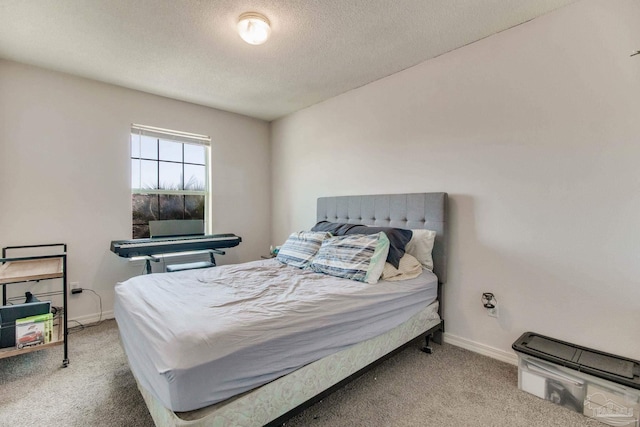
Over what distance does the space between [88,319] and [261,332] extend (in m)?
2.78

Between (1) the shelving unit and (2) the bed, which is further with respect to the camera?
(1) the shelving unit

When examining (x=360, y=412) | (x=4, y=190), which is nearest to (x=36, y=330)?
(x=4, y=190)

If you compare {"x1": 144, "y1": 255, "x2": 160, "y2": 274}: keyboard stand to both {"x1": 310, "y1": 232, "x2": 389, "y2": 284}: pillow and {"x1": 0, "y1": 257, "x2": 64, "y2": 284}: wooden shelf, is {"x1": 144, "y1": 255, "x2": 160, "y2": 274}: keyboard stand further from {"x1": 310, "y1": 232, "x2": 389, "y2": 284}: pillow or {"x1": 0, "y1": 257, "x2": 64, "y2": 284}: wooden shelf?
{"x1": 310, "y1": 232, "x2": 389, "y2": 284}: pillow

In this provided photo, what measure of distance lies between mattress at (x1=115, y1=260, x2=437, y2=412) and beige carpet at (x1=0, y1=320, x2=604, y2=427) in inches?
14.8

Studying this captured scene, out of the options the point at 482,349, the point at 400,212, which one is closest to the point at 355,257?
the point at 400,212

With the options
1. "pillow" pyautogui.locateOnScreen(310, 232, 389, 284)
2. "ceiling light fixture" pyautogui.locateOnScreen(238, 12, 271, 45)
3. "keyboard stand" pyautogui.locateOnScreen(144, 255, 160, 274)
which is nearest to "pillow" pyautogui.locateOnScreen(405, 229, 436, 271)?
"pillow" pyautogui.locateOnScreen(310, 232, 389, 284)

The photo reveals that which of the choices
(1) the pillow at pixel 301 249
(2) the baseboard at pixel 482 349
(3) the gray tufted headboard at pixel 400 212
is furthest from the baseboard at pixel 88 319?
(2) the baseboard at pixel 482 349

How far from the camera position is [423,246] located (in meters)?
2.51

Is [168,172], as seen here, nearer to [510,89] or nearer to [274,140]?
[274,140]

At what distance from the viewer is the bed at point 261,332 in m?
1.20

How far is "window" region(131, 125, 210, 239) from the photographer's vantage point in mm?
3438

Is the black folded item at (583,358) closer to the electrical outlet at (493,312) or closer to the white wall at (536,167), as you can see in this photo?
the white wall at (536,167)

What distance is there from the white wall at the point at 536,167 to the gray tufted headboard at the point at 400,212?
120 mm

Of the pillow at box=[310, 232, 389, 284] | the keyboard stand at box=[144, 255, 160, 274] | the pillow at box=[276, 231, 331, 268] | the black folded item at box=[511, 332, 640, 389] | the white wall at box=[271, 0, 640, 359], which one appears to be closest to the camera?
the black folded item at box=[511, 332, 640, 389]
